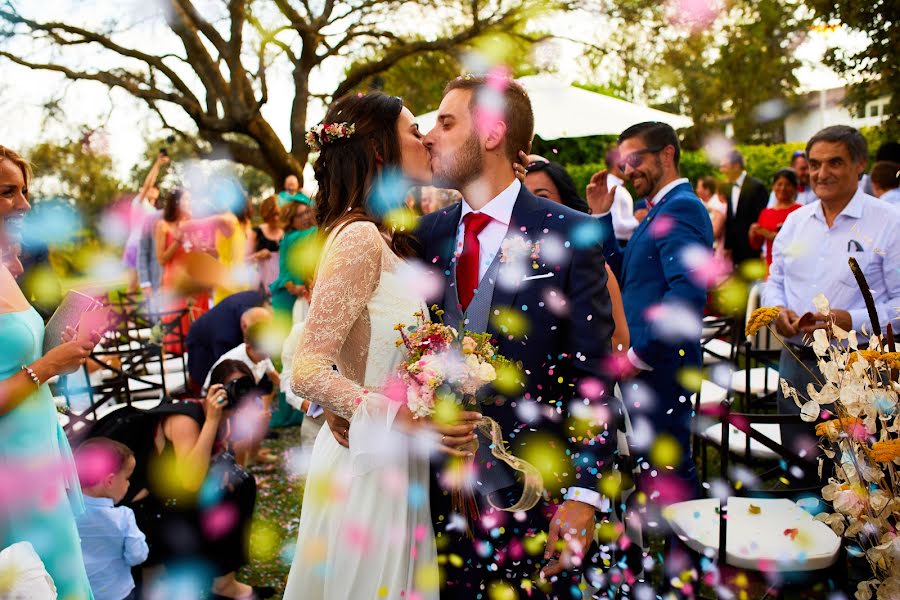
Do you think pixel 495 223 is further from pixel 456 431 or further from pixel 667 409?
pixel 667 409

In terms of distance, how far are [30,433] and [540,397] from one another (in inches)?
63.4

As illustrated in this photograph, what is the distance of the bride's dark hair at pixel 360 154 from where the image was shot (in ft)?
7.03

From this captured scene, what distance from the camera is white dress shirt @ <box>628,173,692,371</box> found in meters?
3.41

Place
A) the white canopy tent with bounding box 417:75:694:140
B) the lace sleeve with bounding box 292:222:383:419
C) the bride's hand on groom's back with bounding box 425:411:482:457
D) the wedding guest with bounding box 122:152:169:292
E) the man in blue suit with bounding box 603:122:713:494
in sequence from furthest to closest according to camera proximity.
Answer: the wedding guest with bounding box 122:152:169:292 → the white canopy tent with bounding box 417:75:694:140 → the man in blue suit with bounding box 603:122:713:494 → the lace sleeve with bounding box 292:222:383:419 → the bride's hand on groom's back with bounding box 425:411:482:457

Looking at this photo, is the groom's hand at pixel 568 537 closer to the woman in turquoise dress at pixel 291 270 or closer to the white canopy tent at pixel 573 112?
the woman in turquoise dress at pixel 291 270

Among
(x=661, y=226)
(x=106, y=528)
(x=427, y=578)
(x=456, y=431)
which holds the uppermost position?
(x=661, y=226)

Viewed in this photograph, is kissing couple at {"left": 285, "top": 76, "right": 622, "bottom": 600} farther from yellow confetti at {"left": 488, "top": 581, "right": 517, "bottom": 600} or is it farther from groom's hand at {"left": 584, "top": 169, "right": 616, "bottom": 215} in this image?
groom's hand at {"left": 584, "top": 169, "right": 616, "bottom": 215}

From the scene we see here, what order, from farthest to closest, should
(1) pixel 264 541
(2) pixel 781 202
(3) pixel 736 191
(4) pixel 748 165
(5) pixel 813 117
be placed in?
(5) pixel 813 117, (4) pixel 748 165, (3) pixel 736 191, (2) pixel 781 202, (1) pixel 264 541

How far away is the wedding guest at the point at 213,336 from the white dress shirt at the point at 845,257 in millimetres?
3614

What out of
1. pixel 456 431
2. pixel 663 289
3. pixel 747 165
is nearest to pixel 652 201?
pixel 663 289

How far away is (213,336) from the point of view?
5492 millimetres

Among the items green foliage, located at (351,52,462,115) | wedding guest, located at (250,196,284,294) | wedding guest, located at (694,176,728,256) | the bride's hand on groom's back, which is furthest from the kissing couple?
green foliage, located at (351,52,462,115)

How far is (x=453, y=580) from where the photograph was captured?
206 cm

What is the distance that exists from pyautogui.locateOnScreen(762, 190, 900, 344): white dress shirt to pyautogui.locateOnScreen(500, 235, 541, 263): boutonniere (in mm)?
1817
